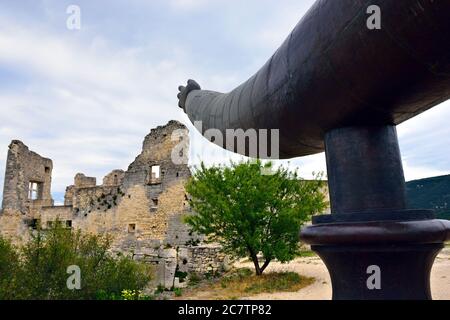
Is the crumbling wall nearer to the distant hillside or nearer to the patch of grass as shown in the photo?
the patch of grass

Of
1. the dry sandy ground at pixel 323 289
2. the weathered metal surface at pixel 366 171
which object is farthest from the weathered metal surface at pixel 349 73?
the dry sandy ground at pixel 323 289

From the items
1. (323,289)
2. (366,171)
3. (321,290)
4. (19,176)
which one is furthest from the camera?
(19,176)

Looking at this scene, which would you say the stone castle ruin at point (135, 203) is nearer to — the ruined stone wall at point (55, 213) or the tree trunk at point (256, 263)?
the ruined stone wall at point (55, 213)

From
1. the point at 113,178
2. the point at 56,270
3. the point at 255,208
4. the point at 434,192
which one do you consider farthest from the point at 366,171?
the point at 113,178

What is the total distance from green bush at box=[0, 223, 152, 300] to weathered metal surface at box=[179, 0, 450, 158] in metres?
4.96

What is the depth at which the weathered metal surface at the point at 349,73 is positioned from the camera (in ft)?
3.67

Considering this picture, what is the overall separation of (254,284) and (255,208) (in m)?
2.43

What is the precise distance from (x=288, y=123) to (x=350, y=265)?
74 centimetres

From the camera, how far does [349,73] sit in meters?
1.35

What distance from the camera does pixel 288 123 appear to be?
1.76 m

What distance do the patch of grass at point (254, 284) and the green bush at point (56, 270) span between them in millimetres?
3322

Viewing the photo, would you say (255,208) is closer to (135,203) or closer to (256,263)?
(256,263)
